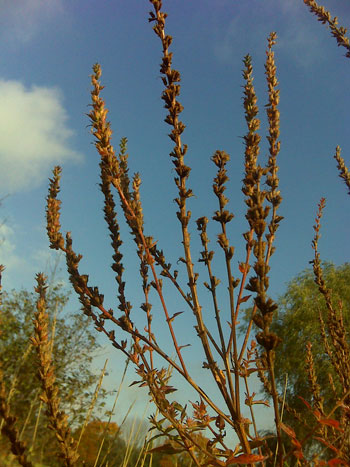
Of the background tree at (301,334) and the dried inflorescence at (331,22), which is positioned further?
the background tree at (301,334)

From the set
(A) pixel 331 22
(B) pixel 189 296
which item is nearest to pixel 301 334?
(A) pixel 331 22

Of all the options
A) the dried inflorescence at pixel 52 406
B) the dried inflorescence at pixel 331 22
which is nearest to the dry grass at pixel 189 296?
the dried inflorescence at pixel 52 406

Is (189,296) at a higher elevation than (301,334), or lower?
lower

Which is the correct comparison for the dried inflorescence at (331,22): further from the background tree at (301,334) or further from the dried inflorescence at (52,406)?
the background tree at (301,334)

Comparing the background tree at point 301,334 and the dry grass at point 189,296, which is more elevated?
the background tree at point 301,334

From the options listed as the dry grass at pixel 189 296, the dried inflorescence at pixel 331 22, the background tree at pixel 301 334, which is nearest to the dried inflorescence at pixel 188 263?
the dry grass at pixel 189 296

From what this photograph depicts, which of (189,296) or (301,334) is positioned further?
(301,334)

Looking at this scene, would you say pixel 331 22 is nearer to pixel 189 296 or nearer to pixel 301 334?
pixel 189 296

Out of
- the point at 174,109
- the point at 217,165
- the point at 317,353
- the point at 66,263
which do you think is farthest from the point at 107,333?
the point at 317,353

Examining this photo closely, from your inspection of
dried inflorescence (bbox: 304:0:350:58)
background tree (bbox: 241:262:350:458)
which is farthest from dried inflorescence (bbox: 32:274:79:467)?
background tree (bbox: 241:262:350:458)

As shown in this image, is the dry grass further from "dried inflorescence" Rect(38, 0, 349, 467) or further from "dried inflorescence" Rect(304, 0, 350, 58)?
"dried inflorescence" Rect(304, 0, 350, 58)

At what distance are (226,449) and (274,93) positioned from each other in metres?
1.82

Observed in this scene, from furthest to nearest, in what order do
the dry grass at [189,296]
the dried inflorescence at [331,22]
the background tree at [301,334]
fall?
the background tree at [301,334], the dried inflorescence at [331,22], the dry grass at [189,296]

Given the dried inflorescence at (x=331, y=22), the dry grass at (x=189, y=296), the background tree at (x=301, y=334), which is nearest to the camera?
the dry grass at (x=189, y=296)
